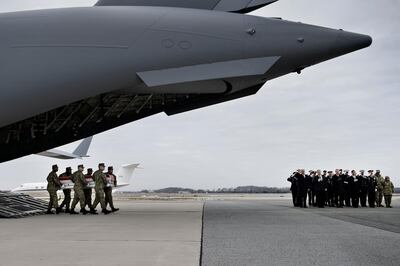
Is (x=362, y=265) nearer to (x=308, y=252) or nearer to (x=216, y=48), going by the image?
(x=308, y=252)

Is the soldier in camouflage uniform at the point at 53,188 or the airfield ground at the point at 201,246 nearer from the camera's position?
the airfield ground at the point at 201,246

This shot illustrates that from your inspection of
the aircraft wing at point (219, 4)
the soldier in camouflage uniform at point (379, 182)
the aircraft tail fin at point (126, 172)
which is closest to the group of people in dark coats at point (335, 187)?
the soldier in camouflage uniform at point (379, 182)

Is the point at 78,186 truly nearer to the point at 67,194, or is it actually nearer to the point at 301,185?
the point at 67,194

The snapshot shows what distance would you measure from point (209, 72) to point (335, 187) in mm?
9648

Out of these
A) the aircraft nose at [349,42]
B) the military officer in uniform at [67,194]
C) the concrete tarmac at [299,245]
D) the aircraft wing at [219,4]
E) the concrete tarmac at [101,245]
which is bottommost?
the concrete tarmac at [101,245]

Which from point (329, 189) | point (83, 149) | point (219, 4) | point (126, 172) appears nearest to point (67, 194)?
point (219, 4)

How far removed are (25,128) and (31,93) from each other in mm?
4174

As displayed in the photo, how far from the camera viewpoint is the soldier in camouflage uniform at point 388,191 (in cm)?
1836

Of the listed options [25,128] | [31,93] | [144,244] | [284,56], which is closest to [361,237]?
[144,244]

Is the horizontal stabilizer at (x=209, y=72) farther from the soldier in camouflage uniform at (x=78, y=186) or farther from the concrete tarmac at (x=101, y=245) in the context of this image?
the soldier in camouflage uniform at (x=78, y=186)

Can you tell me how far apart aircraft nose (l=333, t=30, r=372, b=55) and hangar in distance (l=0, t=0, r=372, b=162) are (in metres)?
0.03

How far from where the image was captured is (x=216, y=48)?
10.9 metres

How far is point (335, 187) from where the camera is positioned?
703 inches

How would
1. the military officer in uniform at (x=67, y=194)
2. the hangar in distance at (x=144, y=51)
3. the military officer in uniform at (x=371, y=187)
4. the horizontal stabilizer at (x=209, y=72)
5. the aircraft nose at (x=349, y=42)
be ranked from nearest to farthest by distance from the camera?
1. the hangar in distance at (x=144, y=51)
2. the horizontal stabilizer at (x=209, y=72)
3. the aircraft nose at (x=349, y=42)
4. the military officer in uniform at (x=67, y=194)
5. the military officer in uniform at (x=371, y=187)
